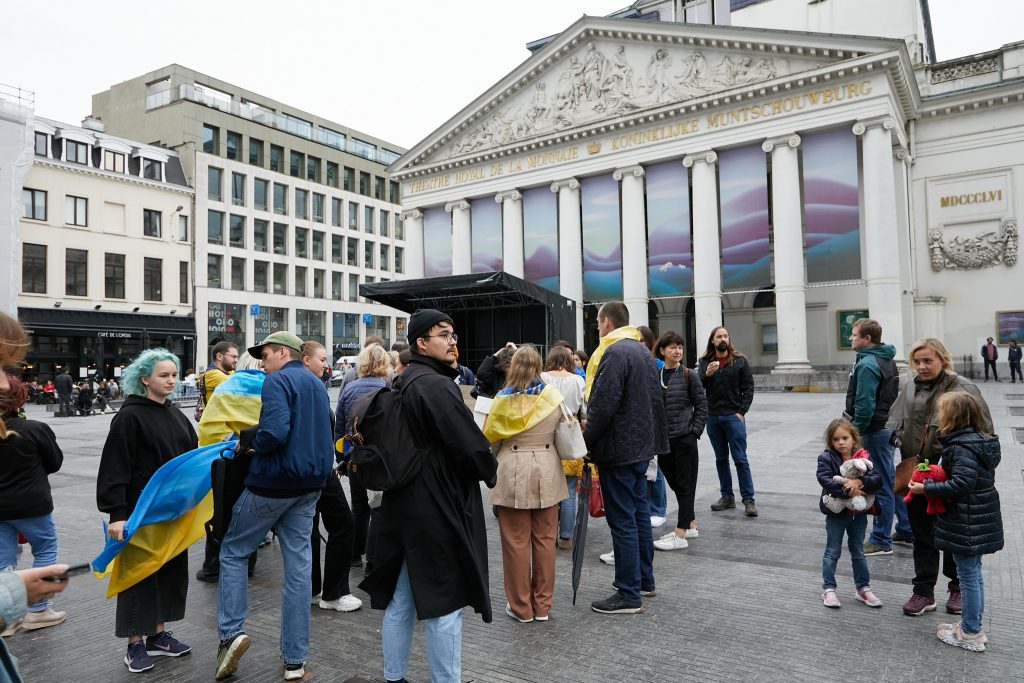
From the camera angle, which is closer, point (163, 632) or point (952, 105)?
point (163, 632)

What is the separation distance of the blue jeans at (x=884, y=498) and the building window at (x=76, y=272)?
1676 inches

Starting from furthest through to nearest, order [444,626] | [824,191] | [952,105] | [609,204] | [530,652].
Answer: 1. [609,204]
2. [952,105]
3. [824,191]
4. [530,652]
5. [444,626]

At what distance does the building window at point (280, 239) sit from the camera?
51.3 meters

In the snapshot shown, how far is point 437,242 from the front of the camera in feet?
136

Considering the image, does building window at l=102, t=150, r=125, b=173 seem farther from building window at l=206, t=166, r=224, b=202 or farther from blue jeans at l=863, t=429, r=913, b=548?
blue jeans at l=863, t=429, r=913, b=548

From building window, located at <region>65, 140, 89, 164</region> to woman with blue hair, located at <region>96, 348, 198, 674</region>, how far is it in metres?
42.3

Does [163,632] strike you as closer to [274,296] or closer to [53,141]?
[53,141]

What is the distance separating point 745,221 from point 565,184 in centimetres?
1025

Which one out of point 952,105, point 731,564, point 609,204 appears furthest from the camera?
point 609,204

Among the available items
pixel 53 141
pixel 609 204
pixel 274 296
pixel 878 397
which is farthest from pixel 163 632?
pixel 274 296

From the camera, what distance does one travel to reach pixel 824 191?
92.3ft

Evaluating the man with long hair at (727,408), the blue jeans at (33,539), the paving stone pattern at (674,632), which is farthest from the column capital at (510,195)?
the blue jeans at (33,539)

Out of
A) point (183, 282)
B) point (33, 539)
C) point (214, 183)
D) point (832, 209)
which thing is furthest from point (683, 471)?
point (214, 183)

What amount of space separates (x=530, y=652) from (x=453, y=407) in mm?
1872
